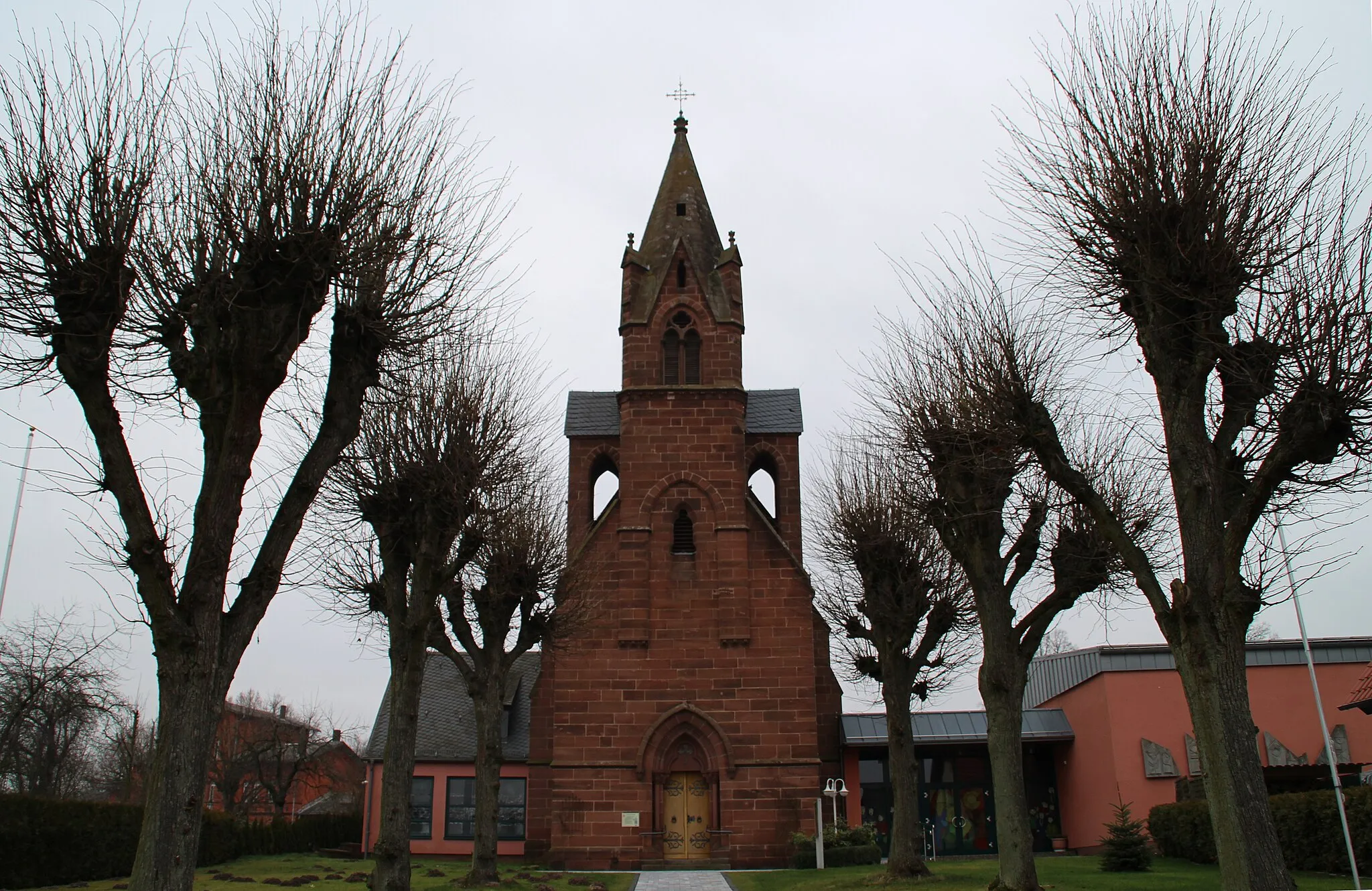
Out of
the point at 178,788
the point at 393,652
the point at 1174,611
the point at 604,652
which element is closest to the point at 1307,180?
the point at 1174,611

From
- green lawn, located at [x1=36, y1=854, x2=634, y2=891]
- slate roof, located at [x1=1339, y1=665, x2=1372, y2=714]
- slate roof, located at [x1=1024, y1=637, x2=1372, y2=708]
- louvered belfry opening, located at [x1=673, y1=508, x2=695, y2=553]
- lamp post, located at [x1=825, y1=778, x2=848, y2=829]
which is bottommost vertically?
green lawn, located at [x1=36, y1=854, x2=634, y2=891]

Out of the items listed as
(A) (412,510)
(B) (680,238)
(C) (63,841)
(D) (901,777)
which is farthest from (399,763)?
(B) (680,238)

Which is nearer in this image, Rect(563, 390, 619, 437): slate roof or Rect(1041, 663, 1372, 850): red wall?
Rect(1041, 663, 1372, 850): red wall

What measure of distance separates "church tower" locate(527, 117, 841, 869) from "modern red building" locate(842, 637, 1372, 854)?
3.70 m

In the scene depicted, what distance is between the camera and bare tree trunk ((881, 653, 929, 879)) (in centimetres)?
1997

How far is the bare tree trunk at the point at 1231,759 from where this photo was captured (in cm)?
959

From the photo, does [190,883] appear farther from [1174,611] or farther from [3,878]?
[3,878]

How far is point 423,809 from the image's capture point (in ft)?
118

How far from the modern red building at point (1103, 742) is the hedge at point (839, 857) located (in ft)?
16.1

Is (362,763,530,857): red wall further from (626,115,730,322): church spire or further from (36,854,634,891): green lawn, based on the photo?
(626,115,730,322): church spire

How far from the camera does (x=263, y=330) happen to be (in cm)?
1041

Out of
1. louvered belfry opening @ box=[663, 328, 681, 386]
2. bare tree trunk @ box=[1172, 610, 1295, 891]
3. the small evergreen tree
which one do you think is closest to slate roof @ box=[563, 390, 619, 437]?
louvered belfry opening @ box=[663, 328, 681, 386]

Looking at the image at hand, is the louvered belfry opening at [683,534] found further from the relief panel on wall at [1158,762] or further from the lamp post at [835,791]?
the relief panel on wall at [1158,762]

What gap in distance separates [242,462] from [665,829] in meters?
20.5
